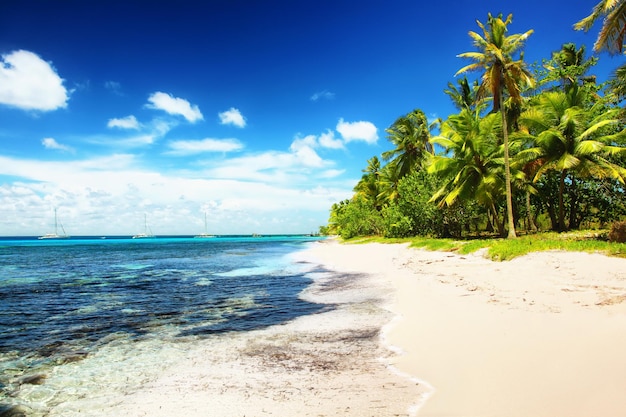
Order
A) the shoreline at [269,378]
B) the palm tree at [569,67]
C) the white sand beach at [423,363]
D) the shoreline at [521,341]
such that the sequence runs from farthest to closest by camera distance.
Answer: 1. the palm tree at [569,67]
2. the shoreline at [269,378]
3. the white sand beach at [423,363]
4. the shoreline at [521,341]

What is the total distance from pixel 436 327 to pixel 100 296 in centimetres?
1352

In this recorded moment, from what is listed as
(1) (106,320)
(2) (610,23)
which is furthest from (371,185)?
(1) (106,320)

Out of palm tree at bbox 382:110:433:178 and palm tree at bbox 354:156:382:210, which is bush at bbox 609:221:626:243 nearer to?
palm tree at bbox 382:110:433:178

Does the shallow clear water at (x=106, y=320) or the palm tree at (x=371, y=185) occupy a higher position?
the palm tree at (x=371, y=185)

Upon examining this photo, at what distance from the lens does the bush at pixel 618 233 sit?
47.1 ft

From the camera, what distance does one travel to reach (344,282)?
1573cm

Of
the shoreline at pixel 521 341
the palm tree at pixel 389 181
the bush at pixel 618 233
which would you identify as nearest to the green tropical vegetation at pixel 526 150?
the bush at pixel 618 233

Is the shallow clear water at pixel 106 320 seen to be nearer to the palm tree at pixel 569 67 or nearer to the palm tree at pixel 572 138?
the palm tree at pixel 572 138

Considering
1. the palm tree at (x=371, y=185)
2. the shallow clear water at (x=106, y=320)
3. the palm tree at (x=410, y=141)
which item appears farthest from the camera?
the palm tree at (x=371, y=185)

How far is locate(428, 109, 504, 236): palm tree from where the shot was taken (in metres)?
25.6

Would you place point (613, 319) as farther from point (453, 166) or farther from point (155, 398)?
point (453, 166)

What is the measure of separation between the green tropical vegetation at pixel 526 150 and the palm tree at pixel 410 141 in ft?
3.94

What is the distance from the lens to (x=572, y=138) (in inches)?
896

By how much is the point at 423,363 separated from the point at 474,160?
24.5m
